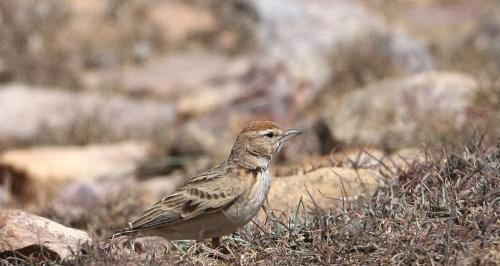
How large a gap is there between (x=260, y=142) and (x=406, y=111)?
5696mm

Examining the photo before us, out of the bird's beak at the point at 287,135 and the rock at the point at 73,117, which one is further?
the rock at the point at 73,117

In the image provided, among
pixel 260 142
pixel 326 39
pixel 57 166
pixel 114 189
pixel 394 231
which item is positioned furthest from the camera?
pixel 326 39

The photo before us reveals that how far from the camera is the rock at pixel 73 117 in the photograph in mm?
15016

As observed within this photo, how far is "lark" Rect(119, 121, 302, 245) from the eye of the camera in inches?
238

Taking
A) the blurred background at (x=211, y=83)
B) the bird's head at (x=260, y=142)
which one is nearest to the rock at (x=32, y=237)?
the bird's head at (x=260, y=142)

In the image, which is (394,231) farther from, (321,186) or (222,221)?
(321,186)

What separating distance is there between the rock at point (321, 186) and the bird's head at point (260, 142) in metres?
0.43

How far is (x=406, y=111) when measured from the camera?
12.0 meters

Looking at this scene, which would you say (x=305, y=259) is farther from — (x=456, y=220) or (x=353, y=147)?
(x=353, y=147)

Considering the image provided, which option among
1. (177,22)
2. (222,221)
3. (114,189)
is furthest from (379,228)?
(177,22)

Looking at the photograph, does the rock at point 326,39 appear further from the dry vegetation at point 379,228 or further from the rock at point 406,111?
the dry vegetation at point 379,228

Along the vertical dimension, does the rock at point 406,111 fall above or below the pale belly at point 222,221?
above

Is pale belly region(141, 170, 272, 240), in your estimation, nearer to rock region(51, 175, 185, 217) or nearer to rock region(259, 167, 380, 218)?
rock region(259, 167, 380, 218)

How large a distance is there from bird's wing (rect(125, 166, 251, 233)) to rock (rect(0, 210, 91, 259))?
16.9 inches
